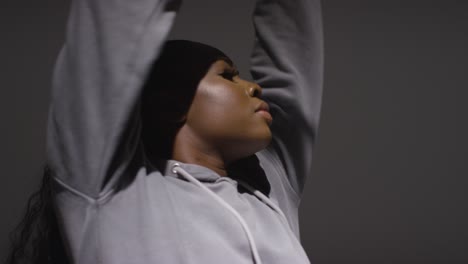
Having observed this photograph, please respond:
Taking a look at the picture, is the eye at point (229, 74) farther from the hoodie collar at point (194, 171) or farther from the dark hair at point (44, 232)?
the dark hair at point (44, 232)

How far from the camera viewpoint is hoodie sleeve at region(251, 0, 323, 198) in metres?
0.76

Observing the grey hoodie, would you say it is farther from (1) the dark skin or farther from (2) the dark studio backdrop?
(2) the dark studio backdrop

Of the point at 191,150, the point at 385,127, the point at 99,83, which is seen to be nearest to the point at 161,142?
the point at 191,150

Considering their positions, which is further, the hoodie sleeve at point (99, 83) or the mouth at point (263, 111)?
the mouth at point (263, 111)

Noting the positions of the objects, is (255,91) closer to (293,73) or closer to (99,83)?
(293,73)

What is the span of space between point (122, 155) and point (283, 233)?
0.77 feet

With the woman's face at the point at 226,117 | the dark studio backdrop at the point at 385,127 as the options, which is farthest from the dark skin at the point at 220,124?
the dark studio backdrop at the point at 385,127

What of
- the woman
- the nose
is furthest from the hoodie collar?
the nose

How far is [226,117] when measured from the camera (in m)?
0.62

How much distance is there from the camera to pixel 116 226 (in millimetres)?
525

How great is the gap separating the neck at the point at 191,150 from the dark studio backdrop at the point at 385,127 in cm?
44

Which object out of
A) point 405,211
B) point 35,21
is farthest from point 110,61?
point 405,211

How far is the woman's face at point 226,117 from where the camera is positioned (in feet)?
2.05

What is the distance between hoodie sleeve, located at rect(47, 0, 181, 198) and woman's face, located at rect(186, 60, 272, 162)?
0.38ft
